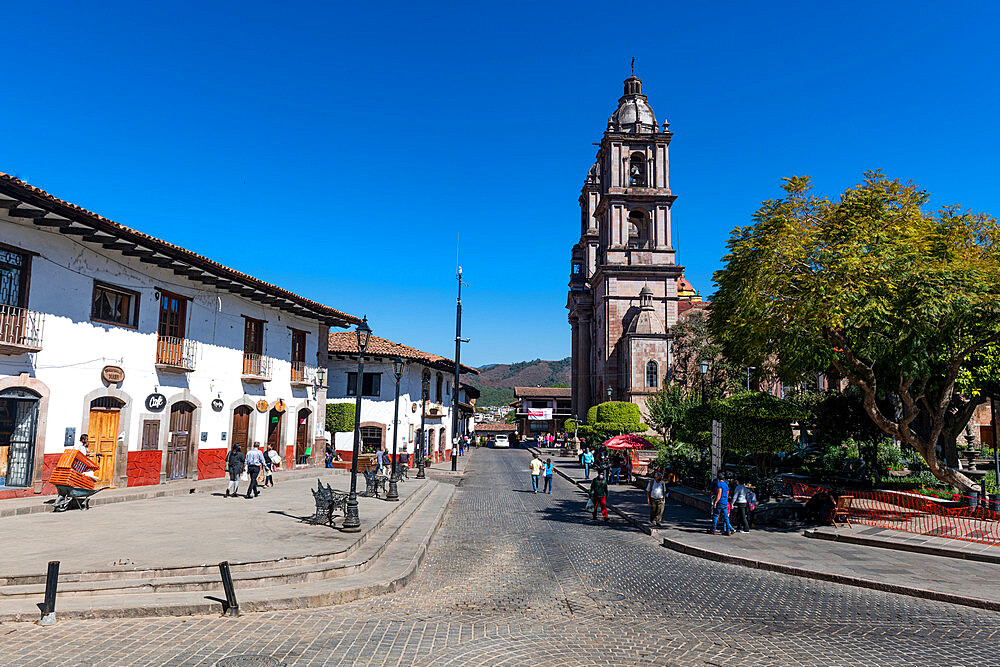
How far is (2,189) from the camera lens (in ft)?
41.1

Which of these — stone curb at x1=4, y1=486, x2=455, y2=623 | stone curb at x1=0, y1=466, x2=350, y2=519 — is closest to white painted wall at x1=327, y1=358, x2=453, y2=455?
stone curb at x1=0, y1=466, x2=350, y2=519

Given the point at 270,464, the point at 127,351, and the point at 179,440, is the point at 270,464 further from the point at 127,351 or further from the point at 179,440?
the point at 127,351

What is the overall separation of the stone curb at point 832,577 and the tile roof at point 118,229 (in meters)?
15.5

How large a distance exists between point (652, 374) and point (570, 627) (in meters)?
49.4

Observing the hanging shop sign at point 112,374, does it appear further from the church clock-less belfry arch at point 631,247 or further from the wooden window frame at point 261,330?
the church clock-less belfry arch at point 631,247

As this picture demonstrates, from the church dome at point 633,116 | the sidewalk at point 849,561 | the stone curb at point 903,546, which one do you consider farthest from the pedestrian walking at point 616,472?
the church dome at point 633,116

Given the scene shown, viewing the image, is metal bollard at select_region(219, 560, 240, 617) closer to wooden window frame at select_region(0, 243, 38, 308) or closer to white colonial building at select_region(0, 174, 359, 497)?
white colonial building at select_region(0, 174, 359, 497)

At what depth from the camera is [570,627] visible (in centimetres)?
778

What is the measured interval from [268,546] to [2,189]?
935cm

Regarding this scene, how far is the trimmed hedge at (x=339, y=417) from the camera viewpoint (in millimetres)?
34125

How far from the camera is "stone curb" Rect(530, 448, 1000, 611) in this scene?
923cm

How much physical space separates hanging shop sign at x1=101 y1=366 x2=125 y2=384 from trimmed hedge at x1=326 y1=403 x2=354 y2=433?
17300 millimetres

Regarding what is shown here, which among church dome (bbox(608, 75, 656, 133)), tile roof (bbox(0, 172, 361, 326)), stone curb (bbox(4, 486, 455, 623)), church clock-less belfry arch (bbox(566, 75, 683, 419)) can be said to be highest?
church dome (bbox(608, 75, 656, 133))

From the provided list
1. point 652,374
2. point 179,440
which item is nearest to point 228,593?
point 179,440
